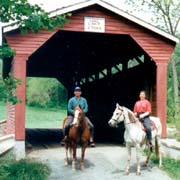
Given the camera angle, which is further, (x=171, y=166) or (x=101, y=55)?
(x=101, y=55)

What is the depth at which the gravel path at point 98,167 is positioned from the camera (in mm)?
11203

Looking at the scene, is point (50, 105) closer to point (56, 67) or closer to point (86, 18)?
point (56, 67)

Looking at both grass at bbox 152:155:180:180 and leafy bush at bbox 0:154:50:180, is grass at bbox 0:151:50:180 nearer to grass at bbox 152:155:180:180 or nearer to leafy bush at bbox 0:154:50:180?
leafy bush at bbox 0:154:50:180

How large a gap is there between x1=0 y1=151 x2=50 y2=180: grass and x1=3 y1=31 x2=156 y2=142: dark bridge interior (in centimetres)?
629

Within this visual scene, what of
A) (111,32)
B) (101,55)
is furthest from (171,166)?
(101,55)

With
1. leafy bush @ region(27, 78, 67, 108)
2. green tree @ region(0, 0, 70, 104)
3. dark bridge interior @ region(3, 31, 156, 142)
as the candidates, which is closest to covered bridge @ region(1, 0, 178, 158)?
dark bridge interior @ region(3, 31, 156, 142)

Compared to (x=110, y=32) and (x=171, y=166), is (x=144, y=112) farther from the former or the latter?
(x=110, y=32)

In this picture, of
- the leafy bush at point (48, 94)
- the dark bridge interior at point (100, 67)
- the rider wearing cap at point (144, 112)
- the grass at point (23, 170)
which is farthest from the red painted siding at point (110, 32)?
the leafy bush at point (48, 94)

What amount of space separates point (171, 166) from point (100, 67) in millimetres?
11702

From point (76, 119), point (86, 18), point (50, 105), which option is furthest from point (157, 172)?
point (50, 105)

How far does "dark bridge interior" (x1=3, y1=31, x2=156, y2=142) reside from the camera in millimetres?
17078

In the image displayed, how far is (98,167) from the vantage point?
12.3 m

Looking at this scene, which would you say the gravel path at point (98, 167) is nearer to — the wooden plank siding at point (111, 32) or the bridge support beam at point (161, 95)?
the bridge support beam at point (161, 95)

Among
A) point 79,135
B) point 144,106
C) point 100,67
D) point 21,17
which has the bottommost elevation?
point 79,135
